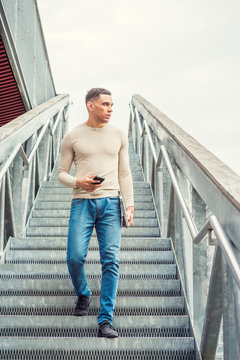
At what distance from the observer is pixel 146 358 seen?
8.65ft

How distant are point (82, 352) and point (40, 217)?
232 centimetres

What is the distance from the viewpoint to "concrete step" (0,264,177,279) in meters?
3.49

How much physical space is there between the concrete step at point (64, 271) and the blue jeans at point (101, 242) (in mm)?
598

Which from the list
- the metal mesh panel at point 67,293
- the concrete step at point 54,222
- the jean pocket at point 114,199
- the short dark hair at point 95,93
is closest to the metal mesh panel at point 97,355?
the metal mesh panel at point 67,293

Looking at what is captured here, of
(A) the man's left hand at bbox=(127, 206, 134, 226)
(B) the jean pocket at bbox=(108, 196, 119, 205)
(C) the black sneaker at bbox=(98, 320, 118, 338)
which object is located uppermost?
(B) the jean pocket at bbox=(108, 196, 119, 205)

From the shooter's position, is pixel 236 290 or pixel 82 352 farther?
pixel 82 352

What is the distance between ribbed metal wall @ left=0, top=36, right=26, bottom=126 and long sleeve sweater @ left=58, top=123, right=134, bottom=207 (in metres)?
2.97

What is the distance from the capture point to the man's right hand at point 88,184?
2771mm

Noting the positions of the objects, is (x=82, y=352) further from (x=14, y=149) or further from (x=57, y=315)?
(x=14, y=149)

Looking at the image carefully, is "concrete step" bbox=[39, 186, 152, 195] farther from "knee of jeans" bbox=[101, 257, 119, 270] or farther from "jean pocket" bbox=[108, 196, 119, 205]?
"knee of jeans" bbox=[101, 257, 119, 270]

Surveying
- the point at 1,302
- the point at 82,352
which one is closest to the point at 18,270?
the point at 1,302

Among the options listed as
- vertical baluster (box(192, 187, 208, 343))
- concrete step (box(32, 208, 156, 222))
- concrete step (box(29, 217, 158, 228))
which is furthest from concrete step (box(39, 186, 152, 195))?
vertical baluster (box(192, 187, 208, 343))

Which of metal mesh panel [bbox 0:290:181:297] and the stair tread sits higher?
the stair tread

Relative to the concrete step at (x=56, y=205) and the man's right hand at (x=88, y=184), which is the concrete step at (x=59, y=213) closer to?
the concrete step at (x=56, y=205)
